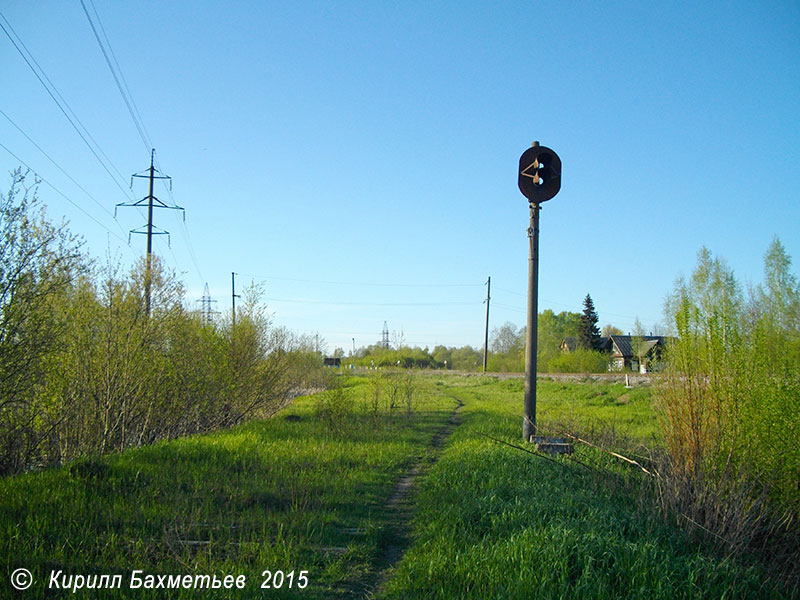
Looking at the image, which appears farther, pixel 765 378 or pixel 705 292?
pixel 705 292

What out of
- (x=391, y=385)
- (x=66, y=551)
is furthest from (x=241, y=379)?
(x=66, y=551)

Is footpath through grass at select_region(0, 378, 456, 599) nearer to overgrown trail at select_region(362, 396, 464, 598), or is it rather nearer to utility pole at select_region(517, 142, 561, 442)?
overgrown trail at select_region(362, 396, 464, 598)

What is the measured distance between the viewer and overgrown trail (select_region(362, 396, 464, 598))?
192 inches

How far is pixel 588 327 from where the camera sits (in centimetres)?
5862

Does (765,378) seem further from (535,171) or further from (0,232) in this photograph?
(0,232)

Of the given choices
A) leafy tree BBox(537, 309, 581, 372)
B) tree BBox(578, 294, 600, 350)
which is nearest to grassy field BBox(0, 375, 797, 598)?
tree BBox(578, 294, 600, 350)

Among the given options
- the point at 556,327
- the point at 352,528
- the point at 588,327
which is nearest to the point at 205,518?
the point at 352,528

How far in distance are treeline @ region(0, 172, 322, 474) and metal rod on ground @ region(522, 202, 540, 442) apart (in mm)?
8172

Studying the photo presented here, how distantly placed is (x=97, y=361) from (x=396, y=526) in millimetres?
7860

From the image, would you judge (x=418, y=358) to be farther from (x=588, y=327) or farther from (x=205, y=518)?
(x=205, y=518)

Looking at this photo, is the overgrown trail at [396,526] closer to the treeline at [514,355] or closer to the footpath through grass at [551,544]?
the footpath through grass at [551,544]

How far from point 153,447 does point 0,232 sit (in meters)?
4.34

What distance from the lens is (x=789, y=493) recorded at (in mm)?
6270

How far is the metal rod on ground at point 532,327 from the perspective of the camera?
10.7m
